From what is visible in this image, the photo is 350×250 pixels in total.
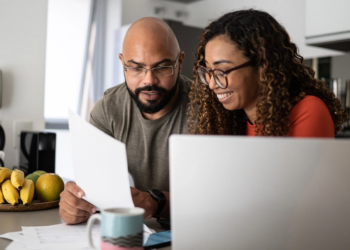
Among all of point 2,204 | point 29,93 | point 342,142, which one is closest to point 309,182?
point 342,142

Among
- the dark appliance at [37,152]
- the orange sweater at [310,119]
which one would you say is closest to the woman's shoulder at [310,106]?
the orange sweater at [310,119]

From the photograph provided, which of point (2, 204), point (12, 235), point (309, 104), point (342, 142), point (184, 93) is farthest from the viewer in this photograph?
point (184, 93)

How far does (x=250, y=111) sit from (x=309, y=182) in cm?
65

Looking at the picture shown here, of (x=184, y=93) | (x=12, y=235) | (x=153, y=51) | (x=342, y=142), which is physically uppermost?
(x=153, y=51)

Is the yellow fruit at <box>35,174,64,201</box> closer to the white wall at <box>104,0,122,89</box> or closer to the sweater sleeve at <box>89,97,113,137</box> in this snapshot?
the sweater sleeve at <box>89,97,113,137</box>

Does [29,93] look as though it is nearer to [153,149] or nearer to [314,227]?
[153,149]

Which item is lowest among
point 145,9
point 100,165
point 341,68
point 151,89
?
point 100,165

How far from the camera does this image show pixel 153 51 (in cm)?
146

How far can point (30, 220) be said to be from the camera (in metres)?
1.10

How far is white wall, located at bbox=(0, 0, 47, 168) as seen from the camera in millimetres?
2209

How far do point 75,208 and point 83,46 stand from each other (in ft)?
11.7

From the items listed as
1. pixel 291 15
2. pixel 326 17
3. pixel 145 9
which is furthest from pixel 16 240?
pixel 145 9

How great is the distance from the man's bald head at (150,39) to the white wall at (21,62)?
1013 millimetres

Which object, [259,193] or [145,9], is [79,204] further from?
[145,9]
